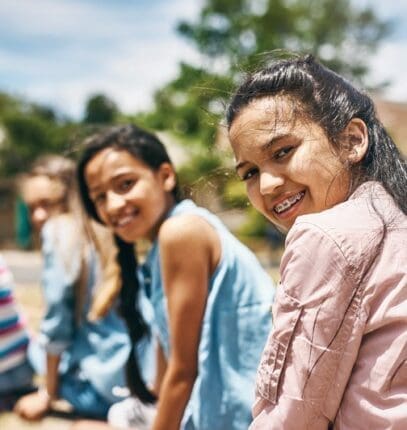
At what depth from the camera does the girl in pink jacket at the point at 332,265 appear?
48.1 inches

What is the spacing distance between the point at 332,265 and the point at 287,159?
33 cm

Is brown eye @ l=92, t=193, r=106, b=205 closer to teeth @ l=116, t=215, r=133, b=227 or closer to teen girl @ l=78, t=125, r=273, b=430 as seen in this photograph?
teeth @ l=116, t=215, r=133, b=227

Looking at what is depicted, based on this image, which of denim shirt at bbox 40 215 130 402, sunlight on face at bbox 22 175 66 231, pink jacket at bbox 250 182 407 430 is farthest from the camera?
sunlight on face at bbox 22 175 66 231

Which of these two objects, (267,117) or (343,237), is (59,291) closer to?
(267,117)

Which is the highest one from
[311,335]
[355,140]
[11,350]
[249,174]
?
[355,140]

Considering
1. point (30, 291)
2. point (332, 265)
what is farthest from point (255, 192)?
point (30, 291)

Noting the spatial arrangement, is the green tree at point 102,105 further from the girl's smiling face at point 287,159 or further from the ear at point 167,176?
the girl's smiling face at point 287,159

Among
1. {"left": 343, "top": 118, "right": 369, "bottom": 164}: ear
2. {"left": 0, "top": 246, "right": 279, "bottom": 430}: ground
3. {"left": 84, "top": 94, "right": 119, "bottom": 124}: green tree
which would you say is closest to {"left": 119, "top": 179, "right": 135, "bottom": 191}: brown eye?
{"left": 343, "top": 118, "right": 369, "bottom": 164}: ear

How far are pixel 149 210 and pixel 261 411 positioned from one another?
1196mm

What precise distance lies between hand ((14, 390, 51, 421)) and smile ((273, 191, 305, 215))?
2164mm

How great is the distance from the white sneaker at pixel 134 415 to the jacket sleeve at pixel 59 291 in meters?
0.78

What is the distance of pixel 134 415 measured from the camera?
8.03 ft

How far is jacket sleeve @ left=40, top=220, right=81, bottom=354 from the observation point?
3232 mm

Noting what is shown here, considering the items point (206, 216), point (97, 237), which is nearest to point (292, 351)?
point (206, 216)
